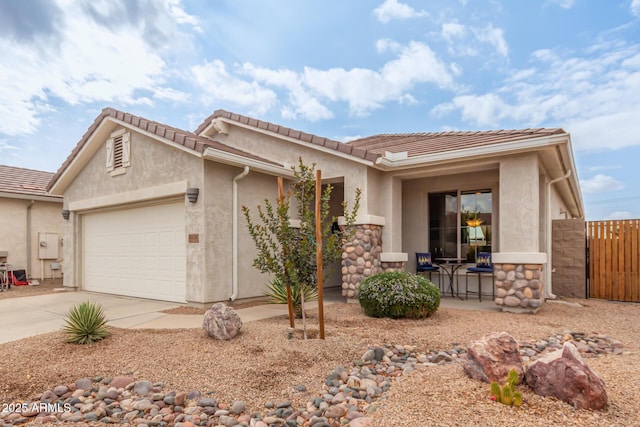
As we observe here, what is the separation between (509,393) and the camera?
3.03 m

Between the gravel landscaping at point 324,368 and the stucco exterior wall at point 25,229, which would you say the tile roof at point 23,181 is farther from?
the gravel landscaping at point 324,368

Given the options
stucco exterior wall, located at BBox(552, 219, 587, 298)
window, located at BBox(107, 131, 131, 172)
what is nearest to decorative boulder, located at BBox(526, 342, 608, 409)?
stucco exterior wall, located at BBox(552, 219, 587, 298)

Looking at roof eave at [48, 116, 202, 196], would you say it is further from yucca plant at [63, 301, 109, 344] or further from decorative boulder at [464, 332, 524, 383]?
decorative boulder at [464, 332, 524, 383]

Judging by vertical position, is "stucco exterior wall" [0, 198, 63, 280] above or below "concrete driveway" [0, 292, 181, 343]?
above

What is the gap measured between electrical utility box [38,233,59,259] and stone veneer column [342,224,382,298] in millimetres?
11917

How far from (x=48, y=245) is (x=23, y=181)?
9.42 feet

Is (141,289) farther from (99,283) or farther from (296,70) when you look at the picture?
(296,70)

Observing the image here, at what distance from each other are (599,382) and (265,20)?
1038 centimetres

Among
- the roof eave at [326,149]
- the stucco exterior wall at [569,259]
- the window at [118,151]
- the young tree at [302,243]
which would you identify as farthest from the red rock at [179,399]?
the stucco exterior wall at [569,259]

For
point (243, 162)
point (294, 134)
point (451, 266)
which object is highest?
point (294, 134)

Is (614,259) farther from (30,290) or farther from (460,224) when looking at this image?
(30,290)

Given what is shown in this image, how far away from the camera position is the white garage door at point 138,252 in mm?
8523

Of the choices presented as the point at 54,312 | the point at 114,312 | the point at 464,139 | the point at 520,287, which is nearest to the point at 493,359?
the point at 520,287

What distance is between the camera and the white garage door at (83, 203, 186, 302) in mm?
8523
